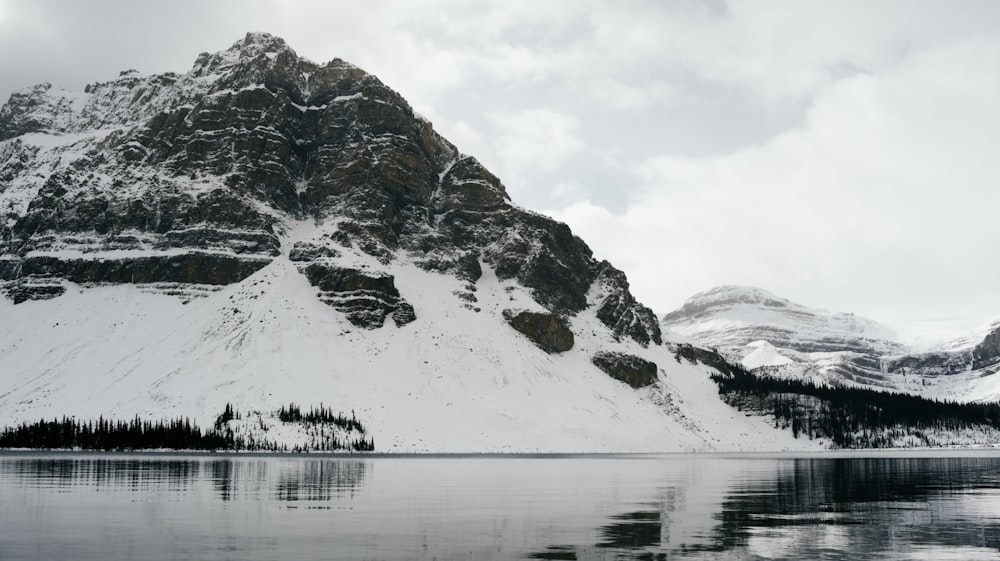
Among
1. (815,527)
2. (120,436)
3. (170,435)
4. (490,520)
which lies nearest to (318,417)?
(170,435)

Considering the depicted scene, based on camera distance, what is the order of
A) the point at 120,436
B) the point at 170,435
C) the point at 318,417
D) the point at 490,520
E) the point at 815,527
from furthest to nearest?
the point at 318,417 < the point at 120,436 < the point at 170,435 < the point at 490,520 < the point at 815,527

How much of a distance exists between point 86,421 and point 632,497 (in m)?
152

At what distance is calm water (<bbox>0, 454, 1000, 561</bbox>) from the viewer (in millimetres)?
32781

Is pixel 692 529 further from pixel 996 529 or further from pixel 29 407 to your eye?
pixel 29 407

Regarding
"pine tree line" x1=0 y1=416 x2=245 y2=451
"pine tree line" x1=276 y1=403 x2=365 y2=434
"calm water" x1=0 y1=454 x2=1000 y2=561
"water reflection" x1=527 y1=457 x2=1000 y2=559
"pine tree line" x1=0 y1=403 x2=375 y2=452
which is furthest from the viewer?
"pine tree line" x1=276 y1=403 x2=365 y2=434

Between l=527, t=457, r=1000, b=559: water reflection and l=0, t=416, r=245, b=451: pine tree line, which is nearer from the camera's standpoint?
l=527, t=457, r=1000, b=559: water reflection

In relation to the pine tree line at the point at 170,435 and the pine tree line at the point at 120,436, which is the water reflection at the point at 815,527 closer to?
the pine tree line at the point at 170,435

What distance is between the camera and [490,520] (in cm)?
4344

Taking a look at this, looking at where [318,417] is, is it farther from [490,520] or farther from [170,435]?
[490,520]

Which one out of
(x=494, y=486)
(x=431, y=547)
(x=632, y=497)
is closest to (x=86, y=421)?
(x=494, y=486)

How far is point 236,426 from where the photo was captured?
170750 mm

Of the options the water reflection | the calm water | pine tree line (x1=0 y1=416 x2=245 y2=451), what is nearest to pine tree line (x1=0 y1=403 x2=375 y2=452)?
pine tree line (x1=0 y1=416 x2=245 y2=451)

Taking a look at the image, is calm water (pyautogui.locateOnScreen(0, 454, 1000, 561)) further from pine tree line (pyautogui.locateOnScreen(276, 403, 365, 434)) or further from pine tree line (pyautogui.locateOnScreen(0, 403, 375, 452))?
pine tree line (pyautogui.locateOnScreen(276, 403, 365, 434))

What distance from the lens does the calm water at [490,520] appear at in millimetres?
32781
